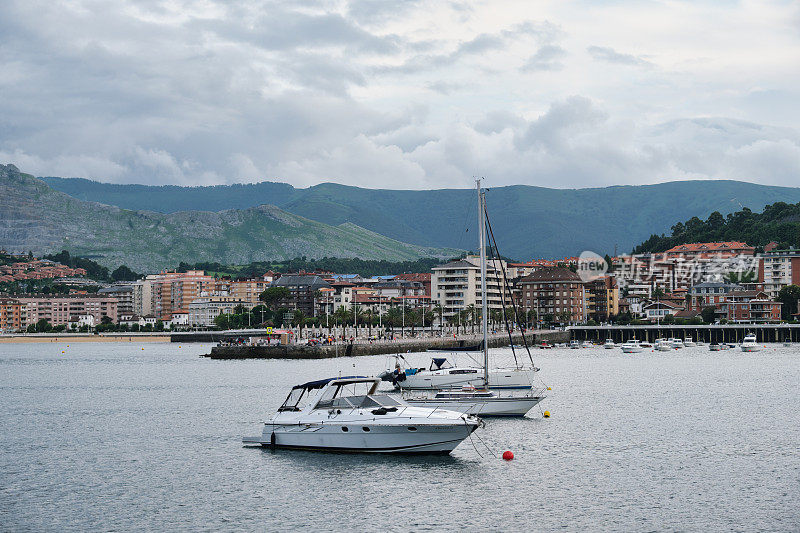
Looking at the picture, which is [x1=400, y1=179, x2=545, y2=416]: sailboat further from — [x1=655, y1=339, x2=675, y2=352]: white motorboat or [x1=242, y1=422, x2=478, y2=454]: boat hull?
[x1=655, y1=339, x2=675, y2=352]: white motorboat

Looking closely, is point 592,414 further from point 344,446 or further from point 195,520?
point 195,520

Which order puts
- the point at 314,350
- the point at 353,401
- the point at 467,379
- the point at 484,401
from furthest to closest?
the point at 314,350, the point at 467,379, the point at 484,401, the point at 353,401

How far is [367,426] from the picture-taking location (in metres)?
37.5

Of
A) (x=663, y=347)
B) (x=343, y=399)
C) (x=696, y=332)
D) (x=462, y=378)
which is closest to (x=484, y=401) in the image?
(x=462, y=378)

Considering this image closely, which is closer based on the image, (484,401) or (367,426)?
(367,426)

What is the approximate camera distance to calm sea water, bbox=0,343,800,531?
29344 mm

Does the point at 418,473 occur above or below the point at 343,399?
below

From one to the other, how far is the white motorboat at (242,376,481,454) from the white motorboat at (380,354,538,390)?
1698 centimetres

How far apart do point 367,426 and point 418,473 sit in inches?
123

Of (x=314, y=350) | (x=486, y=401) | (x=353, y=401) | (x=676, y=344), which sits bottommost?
(x=486, y=401)

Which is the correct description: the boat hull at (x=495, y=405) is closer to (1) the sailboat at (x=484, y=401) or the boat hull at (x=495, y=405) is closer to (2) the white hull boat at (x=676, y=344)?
(1) the sailboat at (x=484, y=401)

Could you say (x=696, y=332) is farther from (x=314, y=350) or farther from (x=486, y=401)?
(x=486, y=401)

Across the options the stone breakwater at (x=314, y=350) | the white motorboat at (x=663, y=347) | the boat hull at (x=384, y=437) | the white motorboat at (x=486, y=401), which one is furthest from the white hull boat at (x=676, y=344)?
the boat hull at (x=384, y=437)

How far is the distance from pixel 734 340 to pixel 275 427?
157430 mm
